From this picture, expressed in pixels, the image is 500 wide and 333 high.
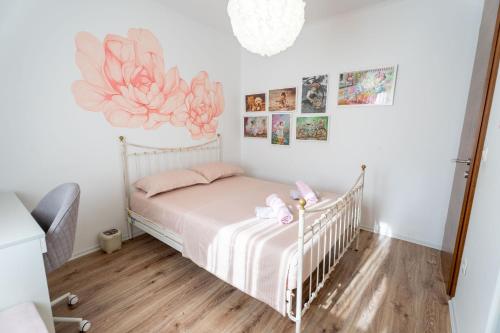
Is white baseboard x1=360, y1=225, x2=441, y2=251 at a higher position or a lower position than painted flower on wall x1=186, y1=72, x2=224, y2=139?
lower

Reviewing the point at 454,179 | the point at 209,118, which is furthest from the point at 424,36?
the point at 209,118

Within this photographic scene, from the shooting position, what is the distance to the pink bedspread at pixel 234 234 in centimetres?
142

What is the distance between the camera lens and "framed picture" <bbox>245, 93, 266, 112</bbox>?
3.66 m

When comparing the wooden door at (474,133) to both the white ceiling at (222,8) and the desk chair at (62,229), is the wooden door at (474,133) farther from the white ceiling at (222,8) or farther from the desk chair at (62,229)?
the desk chair at (62,229)

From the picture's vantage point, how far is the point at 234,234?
64.4 inches

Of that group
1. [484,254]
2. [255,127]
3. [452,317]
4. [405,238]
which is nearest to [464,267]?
[452,317]

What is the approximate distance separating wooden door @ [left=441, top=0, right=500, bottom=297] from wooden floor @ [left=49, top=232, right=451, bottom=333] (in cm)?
33

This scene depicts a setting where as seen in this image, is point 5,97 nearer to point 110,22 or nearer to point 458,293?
point 110,22

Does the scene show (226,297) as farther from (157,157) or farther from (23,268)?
(157,157)

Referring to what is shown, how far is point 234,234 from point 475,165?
174 cm

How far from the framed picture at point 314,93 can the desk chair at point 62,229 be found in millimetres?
2751

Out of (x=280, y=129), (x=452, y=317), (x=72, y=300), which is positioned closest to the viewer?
(x=452, y=317)

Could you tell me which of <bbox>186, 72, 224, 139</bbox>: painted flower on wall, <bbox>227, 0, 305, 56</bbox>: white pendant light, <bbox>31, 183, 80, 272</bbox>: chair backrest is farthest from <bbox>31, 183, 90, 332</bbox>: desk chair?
<bbox>186, 72, 224, 139</bbox>: painted flower on wall

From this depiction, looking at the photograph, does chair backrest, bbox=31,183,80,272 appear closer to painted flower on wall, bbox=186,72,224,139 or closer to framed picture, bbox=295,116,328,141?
painted flower on wall, bbox=186,72,224,139
